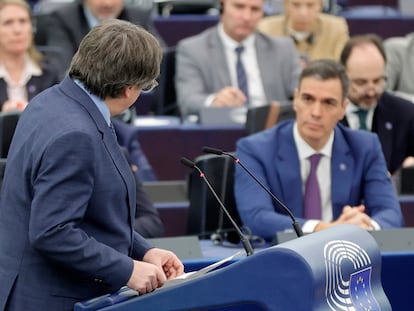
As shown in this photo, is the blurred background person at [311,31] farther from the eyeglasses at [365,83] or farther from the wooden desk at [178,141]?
the eyeglasses at [365,83]

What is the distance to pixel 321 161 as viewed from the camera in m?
4.47

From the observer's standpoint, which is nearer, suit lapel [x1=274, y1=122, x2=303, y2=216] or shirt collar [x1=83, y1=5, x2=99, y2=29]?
suit lapel [x1=274, y1=122, x2=303, y2=216]

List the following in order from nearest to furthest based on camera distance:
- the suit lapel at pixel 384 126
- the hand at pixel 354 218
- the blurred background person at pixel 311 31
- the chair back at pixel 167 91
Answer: the hand at pixel 354 218, the suit lapel at pixel 384 126, the chair back at pixel 167 91, the blurred background person at pixel 311 31

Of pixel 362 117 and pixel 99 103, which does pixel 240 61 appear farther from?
pixel 99 103

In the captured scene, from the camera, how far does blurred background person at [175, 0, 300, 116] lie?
6.43 metres

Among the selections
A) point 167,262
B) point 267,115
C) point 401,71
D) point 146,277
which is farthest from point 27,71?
point 146,277

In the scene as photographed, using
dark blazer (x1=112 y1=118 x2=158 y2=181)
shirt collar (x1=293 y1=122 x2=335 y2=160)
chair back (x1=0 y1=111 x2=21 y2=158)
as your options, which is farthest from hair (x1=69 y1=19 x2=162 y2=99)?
dark blazer (x1=112 y1=118 x2=158 y2=181)

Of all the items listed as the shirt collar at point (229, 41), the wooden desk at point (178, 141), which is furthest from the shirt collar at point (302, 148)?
the shirt collar at point (229, 41)

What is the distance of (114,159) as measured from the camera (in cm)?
265

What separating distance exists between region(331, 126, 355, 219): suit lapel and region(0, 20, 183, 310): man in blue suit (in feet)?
6.11

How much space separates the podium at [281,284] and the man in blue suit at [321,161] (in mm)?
1738

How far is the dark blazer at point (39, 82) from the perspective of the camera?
5871 mm

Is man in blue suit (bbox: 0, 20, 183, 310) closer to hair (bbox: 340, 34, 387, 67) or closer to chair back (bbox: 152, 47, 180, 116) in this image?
hair (bbox: 340, 34, 387, 67)

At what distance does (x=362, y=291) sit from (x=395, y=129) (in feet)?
8.91
